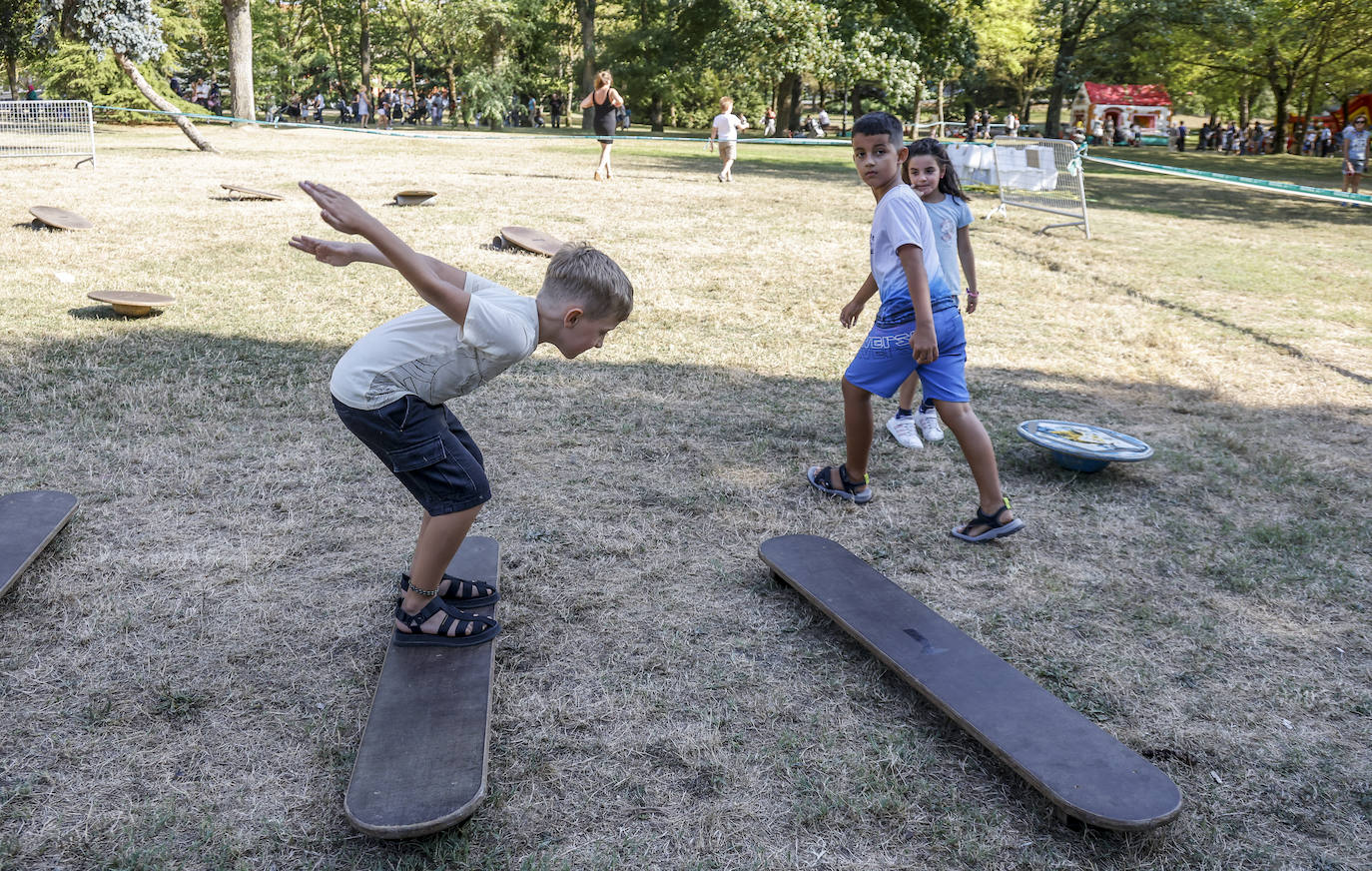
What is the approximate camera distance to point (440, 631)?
125 inches

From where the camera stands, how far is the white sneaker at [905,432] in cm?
539

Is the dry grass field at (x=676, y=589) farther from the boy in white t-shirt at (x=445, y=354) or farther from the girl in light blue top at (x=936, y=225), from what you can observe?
the boy in white t-shirt at (x=445, y=354)

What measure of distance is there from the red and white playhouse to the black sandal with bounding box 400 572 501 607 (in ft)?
205

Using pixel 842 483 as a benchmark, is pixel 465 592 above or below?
below

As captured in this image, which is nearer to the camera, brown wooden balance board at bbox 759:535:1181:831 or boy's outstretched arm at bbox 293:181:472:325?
boy's outstretched arm at bbox 293:181:472:325

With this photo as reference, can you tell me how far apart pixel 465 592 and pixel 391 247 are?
1.53m

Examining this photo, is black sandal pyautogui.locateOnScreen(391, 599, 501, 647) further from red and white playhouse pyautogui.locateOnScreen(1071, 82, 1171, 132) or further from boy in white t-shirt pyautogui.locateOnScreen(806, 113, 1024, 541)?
red and white playhouse pyautogui.locateOnScreen(1071, 82, 1171, 132)

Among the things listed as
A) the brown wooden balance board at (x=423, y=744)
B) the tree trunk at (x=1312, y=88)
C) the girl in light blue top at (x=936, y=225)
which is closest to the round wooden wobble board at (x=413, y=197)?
the girl in light blue top at (x=936, y=225)

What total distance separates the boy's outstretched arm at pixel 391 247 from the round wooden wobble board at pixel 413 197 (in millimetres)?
11498

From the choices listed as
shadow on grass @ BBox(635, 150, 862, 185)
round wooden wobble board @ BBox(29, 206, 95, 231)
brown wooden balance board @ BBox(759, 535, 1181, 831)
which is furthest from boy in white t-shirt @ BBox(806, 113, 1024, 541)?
shadow on grass @ BBox(635, 150, 862, 185)

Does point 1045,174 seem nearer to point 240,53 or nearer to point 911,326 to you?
point 911,326

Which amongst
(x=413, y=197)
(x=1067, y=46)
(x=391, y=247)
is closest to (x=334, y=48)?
(x=1067, y=46)

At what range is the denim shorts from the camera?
9.21 feet

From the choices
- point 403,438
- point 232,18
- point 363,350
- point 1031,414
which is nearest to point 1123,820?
point 403,438
